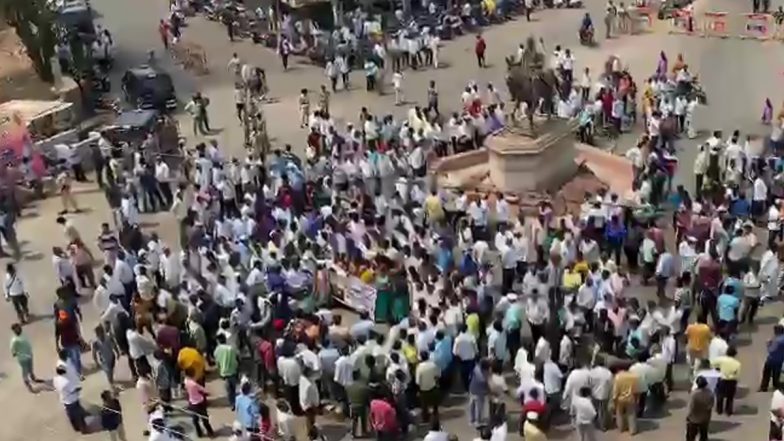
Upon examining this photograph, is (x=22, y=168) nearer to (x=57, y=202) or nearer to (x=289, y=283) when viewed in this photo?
(x=57, y=202)

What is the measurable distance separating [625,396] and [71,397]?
291 inches

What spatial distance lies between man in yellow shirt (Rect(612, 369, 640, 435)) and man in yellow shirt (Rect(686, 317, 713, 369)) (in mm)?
1180

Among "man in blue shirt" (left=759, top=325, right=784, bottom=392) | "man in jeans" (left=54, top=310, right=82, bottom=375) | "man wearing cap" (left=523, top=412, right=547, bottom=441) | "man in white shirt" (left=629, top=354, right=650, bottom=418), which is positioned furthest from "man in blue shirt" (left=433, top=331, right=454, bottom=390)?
"man in jeans" (left=54, top=310, right=82, bottom=375)

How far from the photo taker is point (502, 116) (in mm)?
24891

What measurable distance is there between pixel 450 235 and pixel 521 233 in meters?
1.30

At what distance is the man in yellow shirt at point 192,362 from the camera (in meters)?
15.7

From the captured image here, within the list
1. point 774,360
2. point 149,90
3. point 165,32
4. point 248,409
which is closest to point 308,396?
point 248,409

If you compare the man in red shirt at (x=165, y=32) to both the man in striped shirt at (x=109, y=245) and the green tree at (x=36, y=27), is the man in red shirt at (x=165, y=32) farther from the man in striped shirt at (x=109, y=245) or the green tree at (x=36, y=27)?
the man in striped shirt at (x=109, y=245)

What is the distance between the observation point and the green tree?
29.7 m

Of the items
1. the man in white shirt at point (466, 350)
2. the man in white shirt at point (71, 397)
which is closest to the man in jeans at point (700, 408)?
the man in white shirt at point (466, 350)

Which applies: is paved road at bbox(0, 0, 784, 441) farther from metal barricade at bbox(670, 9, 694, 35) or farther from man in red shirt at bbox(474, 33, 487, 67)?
metal barricade at bbox(670, 9, 694, 35)

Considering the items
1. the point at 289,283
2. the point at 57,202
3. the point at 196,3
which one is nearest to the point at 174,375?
the point at 289,283

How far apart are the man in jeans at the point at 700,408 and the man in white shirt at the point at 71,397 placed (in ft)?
26.6

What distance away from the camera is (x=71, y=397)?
15.9 metres
